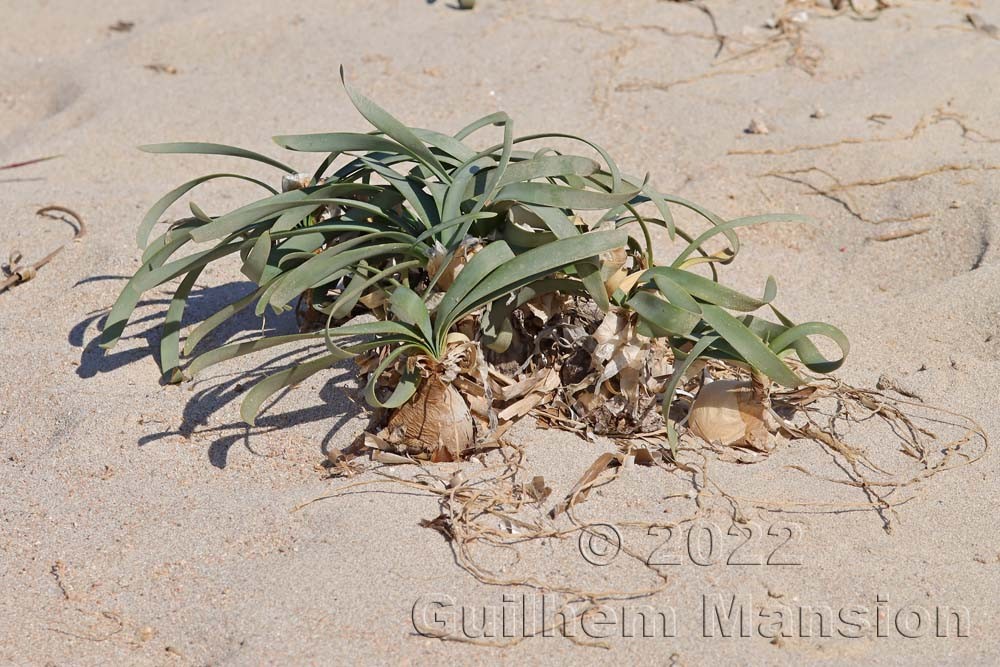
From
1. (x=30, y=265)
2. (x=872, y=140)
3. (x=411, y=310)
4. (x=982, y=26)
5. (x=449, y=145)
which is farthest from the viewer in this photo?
(x=982, y=26)

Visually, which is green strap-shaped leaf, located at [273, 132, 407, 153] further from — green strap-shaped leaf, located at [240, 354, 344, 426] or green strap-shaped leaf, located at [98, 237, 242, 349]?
green strap-shaped leaf, located at [240, 354, 344, 426]

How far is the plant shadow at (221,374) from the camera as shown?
6.17ft

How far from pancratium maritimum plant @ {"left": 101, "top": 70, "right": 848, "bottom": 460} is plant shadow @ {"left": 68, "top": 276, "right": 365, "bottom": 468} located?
0.27ft

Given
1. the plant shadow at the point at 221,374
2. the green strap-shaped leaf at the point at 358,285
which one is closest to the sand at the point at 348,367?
the plant shadow at the point at 221,374

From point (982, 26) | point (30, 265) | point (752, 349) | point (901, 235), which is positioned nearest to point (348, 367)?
point (752, 349)

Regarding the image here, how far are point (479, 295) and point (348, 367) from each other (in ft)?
1.35

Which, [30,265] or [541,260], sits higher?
[541,260]

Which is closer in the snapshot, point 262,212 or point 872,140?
point 262,212

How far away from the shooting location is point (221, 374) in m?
2.02

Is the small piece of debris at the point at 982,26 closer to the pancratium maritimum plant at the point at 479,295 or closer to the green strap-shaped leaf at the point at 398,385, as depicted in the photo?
the pancratium maritimum plant at the point at 479,295

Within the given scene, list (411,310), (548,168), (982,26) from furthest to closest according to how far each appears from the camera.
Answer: (982,26), (548,168), (411,310)

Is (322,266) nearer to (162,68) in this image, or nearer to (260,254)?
(260,254)

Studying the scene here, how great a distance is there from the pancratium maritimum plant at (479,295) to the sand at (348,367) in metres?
0.13

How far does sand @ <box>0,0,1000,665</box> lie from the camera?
153 centimetres
